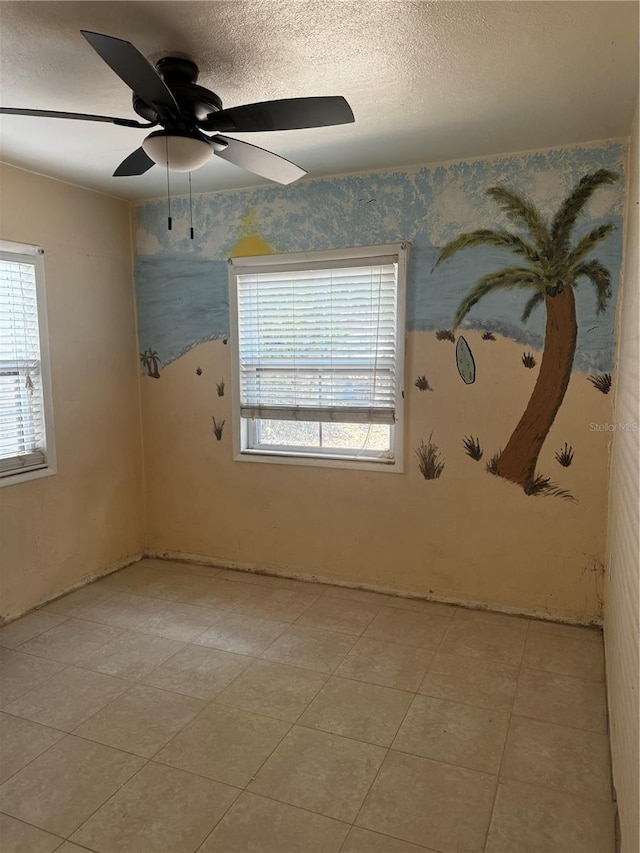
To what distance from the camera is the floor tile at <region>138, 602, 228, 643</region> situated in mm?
3096

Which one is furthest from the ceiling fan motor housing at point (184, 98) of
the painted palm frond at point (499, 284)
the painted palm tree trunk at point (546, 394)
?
the painted palm tree trunk at point (546, 394)

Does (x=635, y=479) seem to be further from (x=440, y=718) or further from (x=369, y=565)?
(x=369, y=565)

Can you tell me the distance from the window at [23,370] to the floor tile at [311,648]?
1.78 metres

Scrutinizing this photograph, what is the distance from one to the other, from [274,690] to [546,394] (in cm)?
207

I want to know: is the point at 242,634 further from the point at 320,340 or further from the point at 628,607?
the point at 628,607

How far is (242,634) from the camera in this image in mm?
3086

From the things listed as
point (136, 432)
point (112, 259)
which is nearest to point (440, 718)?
point (136, 432)

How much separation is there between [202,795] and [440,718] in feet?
3.28

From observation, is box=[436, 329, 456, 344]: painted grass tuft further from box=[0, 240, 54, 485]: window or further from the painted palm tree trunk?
box=[0, 240, 54, 485]: window

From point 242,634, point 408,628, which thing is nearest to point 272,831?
point 242,634

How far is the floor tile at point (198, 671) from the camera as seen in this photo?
2594mm

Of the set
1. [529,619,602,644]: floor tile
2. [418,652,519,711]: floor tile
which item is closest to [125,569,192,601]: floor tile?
[418,652,519,711]: floor tile

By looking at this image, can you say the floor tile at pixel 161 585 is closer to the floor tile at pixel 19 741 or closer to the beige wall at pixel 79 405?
the beige wall at pixel 79 405

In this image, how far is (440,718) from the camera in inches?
93.1
